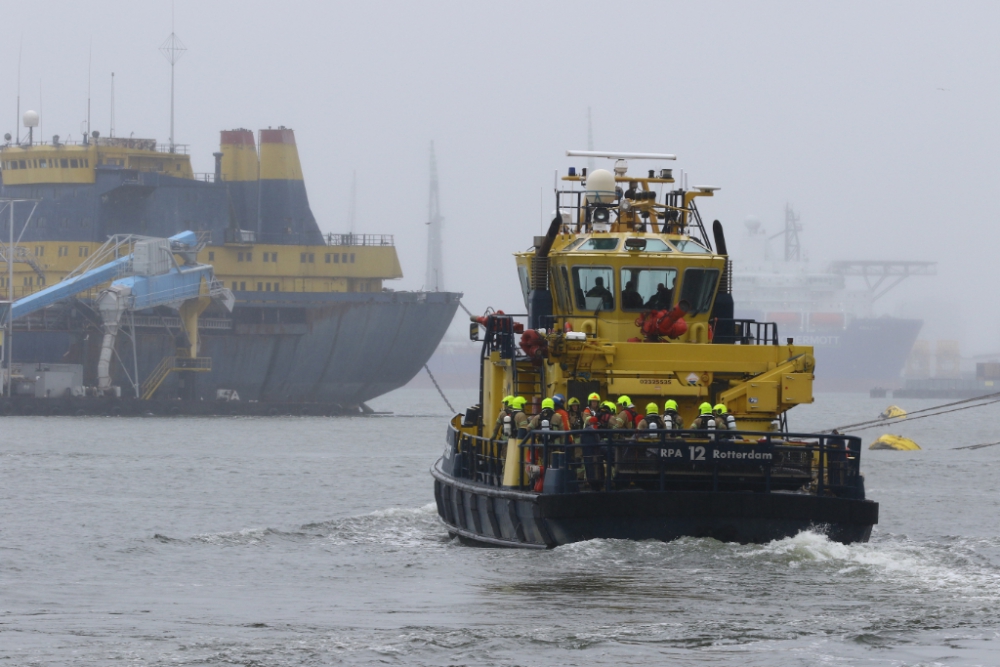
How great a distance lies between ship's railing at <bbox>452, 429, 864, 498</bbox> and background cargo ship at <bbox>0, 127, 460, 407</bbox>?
7990 cm

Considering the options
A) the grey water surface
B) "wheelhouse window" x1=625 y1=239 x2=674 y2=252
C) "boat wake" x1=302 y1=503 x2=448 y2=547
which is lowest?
"boat wake" x1=302 y1=503 x2=448 y2=547

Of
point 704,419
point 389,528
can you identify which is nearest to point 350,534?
point 389,528

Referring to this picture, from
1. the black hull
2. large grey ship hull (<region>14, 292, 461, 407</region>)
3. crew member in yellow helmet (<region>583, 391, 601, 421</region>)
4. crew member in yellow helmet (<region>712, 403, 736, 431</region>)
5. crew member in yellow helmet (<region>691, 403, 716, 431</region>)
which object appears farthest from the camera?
large grey ship hull (<region>14, 292, 461, 407</region>)

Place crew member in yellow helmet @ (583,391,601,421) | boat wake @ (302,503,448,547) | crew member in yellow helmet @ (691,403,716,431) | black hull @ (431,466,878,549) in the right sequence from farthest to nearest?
boat wake @ (302,503,448,547) < crew member in yellow helmet @ (583,391,601,421) < crew member in yellow helmet @ (691,403,716,431) < black hull @ (431,466,878,549)

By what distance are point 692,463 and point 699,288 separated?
4.69m

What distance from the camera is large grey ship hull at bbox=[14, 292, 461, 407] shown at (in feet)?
330

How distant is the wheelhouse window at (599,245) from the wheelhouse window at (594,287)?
29 cm

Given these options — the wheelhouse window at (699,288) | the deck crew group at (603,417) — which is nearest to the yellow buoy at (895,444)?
the wheelhouse window at (699,288)

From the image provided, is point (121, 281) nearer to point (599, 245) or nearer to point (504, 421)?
point (599, 245)

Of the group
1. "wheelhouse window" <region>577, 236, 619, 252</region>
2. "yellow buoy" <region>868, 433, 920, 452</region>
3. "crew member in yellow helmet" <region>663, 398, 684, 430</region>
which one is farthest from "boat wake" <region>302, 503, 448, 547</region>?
"yellow buoy" <region>868, 433, 920, 452</region>

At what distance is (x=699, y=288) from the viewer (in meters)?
23.3

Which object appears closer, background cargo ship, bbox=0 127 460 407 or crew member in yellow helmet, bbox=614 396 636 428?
crew member in yellow helmet, bbox=614 396 636 428

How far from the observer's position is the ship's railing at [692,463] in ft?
62.7

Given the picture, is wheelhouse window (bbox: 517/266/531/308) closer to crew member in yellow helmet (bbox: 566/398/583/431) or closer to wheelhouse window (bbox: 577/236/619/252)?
wheelhouse window (bbox: 577/236/619/252)
